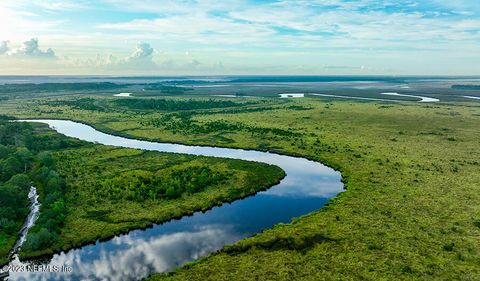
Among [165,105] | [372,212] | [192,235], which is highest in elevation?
[165,105]

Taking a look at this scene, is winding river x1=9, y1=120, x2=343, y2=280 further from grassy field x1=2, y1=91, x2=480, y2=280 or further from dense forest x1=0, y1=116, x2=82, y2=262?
dense forest x1=0, y1=116, x2=82, y2=262

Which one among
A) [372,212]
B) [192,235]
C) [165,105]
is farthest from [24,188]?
[165,105]

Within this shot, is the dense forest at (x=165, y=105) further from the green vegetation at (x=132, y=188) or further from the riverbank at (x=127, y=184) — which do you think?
the green vegetation at (x=132, y=188)

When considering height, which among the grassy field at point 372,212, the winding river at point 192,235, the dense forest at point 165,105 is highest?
the dense forest at point 165,105

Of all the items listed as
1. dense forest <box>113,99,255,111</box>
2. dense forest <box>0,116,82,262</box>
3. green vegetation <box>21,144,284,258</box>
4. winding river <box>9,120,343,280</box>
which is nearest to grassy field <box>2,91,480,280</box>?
winding river <box>9,120,343,280</box>

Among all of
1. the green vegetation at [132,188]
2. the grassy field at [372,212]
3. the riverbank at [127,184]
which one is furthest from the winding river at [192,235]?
the grassy field at [372,212]

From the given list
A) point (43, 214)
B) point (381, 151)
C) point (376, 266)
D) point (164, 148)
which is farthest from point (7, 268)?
point (381, 151)

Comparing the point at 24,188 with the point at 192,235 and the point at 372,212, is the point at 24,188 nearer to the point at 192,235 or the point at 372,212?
the point at 192,235
